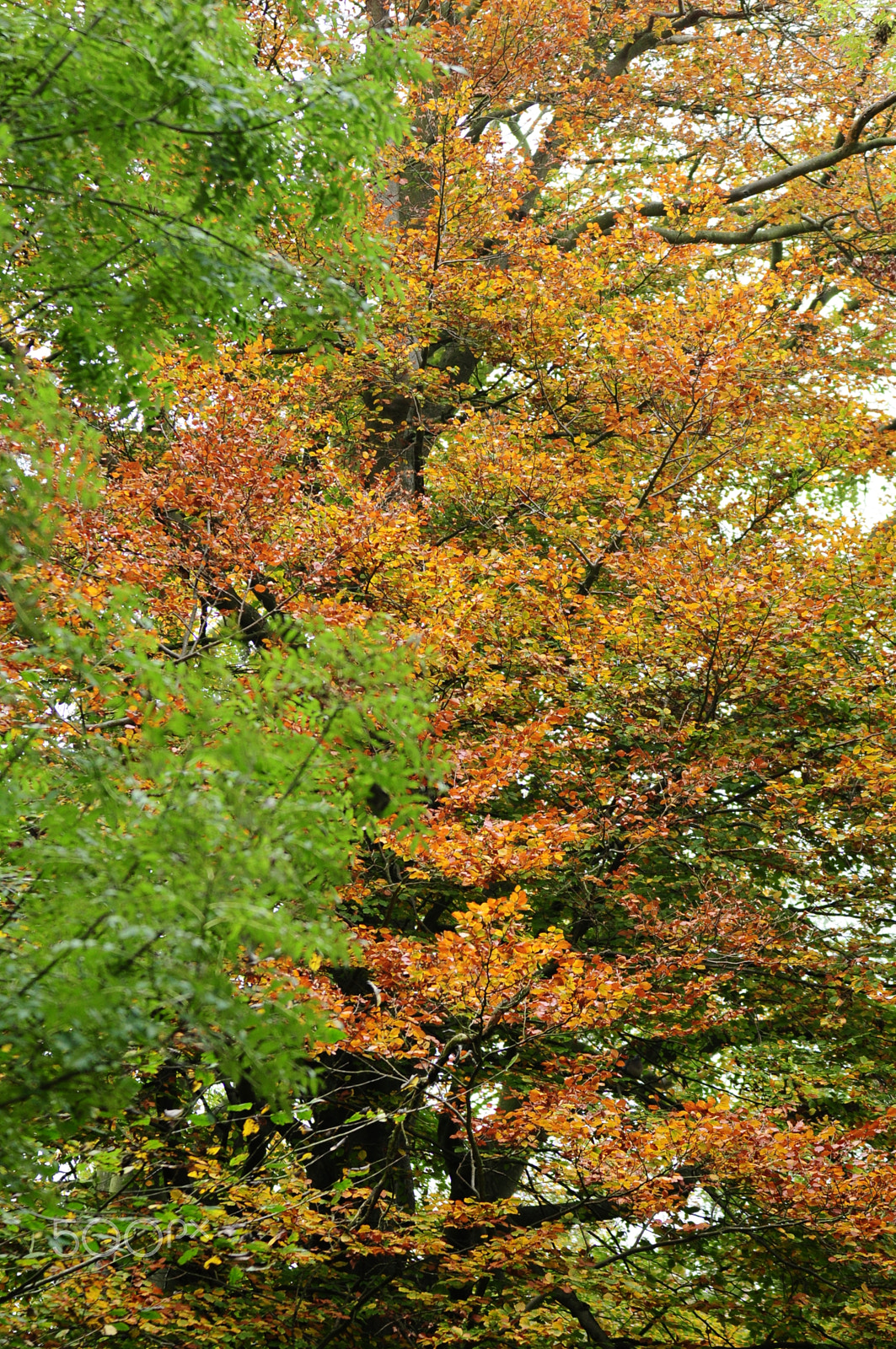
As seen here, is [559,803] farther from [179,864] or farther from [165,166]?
[179,864]

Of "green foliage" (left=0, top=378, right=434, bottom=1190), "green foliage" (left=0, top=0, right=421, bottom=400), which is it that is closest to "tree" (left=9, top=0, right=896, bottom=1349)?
"green foliage" (left=0, top=378, right=434, bottom=1190)

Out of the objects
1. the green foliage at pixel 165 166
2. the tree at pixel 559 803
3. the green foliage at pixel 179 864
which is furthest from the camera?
the tree at pixel 559 803

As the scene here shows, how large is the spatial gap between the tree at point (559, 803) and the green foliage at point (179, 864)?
732mm

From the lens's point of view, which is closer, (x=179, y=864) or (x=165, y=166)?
(x=179, y=864)

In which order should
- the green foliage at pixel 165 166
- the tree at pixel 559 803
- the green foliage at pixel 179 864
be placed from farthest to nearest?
the tree at pixel 559 803 < the green foliage at pixel 165 166 < the green foliage at pixel 179 864

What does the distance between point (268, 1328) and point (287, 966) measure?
2839 mm

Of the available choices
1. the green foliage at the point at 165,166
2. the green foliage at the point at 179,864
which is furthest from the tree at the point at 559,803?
the green foliage at the point at 165,166

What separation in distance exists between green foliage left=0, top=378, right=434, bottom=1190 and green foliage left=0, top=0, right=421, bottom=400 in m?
0.72

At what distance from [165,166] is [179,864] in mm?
2339

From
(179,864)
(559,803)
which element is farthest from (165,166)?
(559,803)

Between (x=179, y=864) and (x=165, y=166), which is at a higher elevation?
(x=165, y=166)

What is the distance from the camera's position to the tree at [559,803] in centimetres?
575

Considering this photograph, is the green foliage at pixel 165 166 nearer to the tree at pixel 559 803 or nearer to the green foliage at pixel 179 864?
the green foliage at pixel 179 864

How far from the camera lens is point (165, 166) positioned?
336cm
